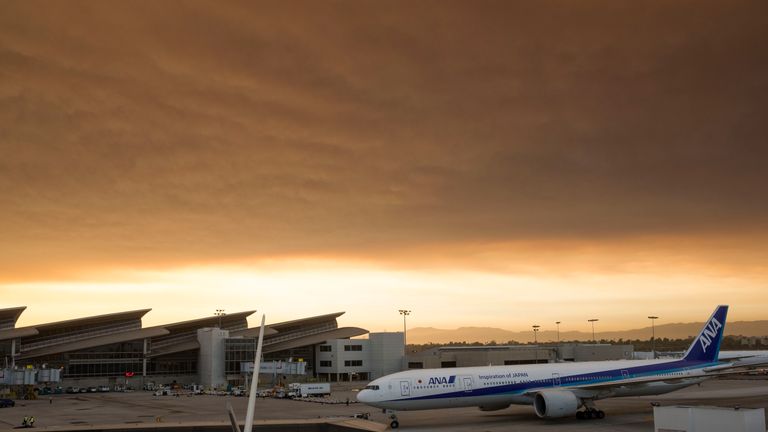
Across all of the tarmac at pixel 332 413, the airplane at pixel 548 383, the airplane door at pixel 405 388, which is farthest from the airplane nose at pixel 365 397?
the tarmac at pixel 332 413

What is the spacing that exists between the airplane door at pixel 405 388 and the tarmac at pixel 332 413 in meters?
2.49

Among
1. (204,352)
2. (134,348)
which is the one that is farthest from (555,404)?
(134,348)

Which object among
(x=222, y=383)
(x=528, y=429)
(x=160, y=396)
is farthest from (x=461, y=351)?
(x=528, y=429)

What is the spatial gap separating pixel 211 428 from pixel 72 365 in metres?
81.3

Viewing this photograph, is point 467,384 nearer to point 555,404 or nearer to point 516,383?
point 516,383

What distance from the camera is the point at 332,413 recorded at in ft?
191

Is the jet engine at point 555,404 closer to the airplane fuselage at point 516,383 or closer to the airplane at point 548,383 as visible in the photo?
the airplane at point 548,383

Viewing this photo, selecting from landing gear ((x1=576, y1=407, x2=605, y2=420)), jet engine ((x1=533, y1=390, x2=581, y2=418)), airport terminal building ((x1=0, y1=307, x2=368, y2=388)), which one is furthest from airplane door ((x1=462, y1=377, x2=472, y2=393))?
airport terminal building ((x1=0, y1=307, x2=368, y2=388))

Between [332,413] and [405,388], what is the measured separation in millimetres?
14477

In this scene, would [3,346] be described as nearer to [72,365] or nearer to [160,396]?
[72,365]

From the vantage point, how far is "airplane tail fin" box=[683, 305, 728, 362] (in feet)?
178

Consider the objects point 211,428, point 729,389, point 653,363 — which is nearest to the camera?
point 211,428

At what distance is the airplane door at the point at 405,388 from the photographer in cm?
4609

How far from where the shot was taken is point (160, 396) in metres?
91.8
